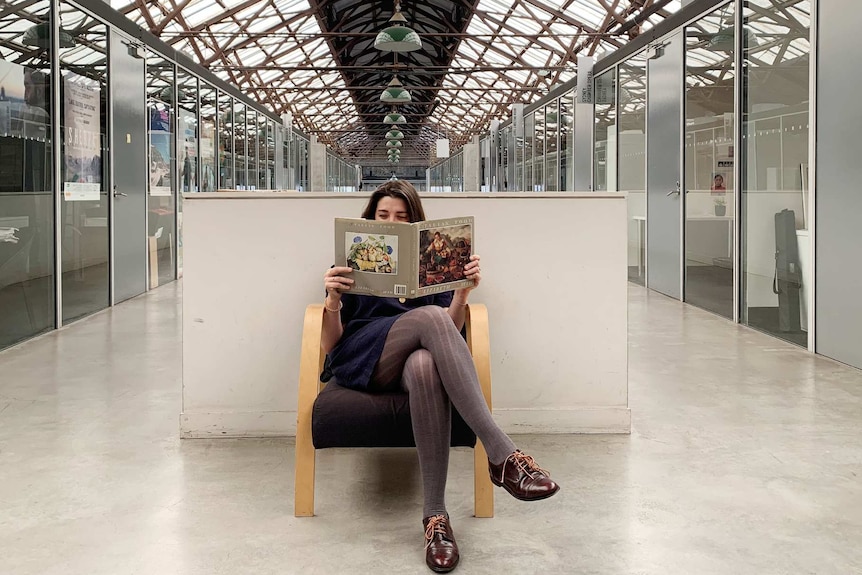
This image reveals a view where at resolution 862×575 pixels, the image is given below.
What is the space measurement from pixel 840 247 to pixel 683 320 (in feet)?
6.82

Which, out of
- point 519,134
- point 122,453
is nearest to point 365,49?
point 519,134

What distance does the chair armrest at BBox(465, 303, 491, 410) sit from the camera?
2695 millimetres

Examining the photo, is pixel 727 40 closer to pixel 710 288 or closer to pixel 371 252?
pixel 710 288

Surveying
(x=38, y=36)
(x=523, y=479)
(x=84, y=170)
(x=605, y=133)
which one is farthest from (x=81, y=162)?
(x=605, y=133)

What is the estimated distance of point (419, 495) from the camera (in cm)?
285

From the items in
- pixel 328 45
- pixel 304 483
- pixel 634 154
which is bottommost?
pixel 304 483

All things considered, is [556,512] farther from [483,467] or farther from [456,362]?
[456,362]

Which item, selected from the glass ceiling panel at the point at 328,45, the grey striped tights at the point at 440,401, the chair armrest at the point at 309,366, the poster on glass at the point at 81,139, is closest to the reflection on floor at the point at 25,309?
the poster on glass at the point at 81,139

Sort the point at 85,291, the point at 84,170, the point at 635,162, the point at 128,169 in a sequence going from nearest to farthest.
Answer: the point at 84,170
the point at 85,291
the point at 128,169
the point at 635,162

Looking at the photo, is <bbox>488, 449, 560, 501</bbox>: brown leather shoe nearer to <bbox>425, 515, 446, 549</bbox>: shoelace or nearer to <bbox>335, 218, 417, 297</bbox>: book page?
<bbox>425, 515, 446, 549</bbox>: shoelace

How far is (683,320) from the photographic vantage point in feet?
23.9

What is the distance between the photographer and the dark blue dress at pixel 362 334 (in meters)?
2.67

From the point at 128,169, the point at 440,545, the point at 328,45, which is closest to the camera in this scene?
the point at 440,545

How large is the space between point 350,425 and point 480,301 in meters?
1.15
